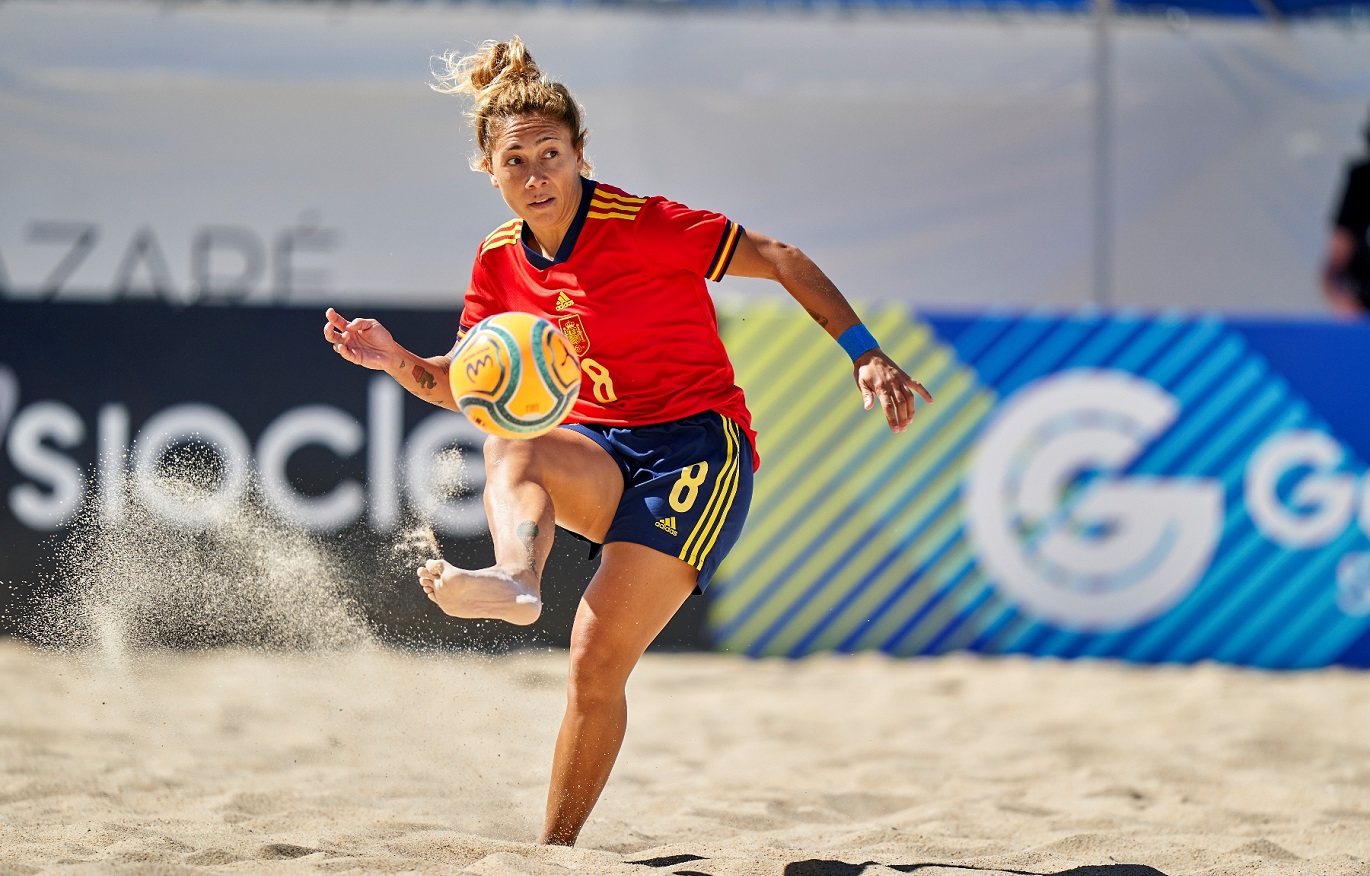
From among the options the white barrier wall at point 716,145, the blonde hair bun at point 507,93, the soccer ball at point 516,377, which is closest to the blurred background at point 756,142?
the white barrier wall at point 716,145

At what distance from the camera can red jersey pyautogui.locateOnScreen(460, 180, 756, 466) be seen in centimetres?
337

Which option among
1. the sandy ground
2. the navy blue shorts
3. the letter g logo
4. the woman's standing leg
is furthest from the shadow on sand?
the letter g logo

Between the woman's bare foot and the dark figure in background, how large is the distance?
825cm

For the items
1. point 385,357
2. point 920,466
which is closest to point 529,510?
point 385,357

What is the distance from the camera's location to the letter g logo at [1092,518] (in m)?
6.51

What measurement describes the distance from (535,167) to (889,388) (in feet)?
3.15

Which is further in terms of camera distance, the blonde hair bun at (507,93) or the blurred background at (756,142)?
the blurred background at (756,142)

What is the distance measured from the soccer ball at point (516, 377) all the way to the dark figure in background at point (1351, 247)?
8.04 metres

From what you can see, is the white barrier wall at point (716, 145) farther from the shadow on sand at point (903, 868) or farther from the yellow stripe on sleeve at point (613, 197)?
the shadow on sand at point (903, 868)

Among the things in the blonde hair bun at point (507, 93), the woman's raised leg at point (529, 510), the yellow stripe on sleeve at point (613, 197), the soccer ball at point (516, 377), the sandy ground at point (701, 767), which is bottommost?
the sandy ground at point (701, 767)

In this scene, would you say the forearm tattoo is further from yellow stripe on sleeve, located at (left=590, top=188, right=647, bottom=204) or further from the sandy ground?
the sandy ground

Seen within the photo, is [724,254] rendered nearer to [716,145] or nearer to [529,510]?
[529,510]

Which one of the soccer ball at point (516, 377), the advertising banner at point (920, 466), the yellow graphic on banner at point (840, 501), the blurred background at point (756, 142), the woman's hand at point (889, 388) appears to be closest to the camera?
the soccer ball at point (516, 377)

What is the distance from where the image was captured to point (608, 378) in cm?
345
